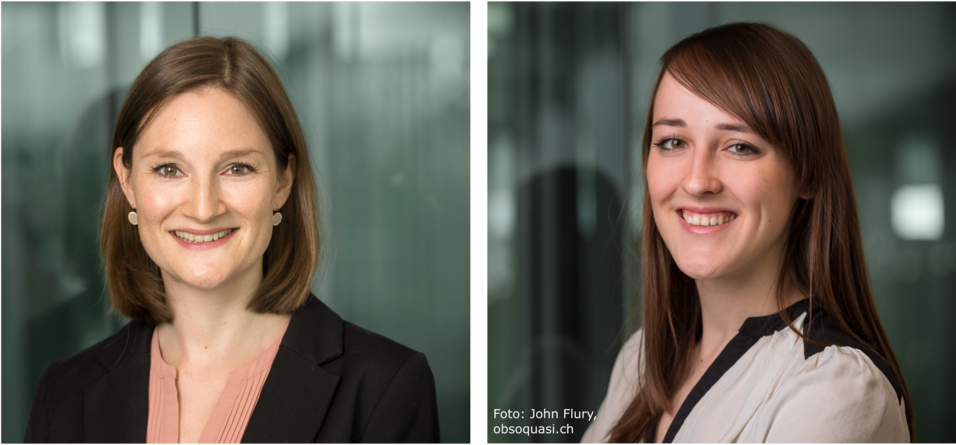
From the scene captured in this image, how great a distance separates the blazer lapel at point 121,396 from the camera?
1594 mm

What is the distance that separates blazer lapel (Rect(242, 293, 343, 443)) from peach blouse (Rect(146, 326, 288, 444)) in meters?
0.03

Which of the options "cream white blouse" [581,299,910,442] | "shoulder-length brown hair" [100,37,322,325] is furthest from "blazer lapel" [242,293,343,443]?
"cream white blouse" [581,299,910,442]

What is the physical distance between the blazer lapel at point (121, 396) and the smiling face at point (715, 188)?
4.53 ft

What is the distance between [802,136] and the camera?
4.95ft

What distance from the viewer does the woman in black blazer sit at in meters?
1.53

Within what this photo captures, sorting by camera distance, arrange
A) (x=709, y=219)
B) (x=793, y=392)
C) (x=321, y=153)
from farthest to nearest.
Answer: (x=321, y=153), (x=709, y=219), (x=793, y=392)

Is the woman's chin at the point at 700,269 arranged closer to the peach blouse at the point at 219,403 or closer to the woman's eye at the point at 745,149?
the woman's eye at the point at 745,149

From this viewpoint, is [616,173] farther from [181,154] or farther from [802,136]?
[181,154]

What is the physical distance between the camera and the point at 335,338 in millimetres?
1636

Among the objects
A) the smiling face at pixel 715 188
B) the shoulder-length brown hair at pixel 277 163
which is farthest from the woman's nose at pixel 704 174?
the shoulder-length brown hair at pixel 277 163

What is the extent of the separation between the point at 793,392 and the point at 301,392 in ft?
3.79

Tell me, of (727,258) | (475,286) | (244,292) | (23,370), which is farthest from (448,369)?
(23,370)

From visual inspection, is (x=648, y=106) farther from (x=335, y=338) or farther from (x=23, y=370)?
(x=23, y=370)

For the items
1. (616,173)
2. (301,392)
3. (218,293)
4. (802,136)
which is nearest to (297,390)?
(301,392)
